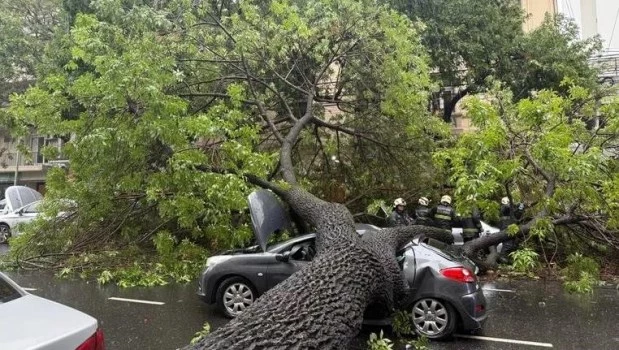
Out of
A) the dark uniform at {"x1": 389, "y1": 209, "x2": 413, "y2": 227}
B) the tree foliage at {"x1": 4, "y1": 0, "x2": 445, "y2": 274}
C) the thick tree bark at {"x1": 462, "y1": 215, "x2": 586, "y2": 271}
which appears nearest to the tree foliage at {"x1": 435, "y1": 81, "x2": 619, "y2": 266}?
Answer: the thick tree bark at {"x1": 462, "y1": 215, "x2": 586, "y2": 271}

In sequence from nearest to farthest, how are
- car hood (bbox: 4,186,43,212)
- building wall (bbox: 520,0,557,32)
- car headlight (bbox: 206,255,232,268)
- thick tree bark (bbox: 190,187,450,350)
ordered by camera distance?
thick tree bark (bbox: 190,187,450,350), car headlight (bbox: 206,255,232,268), car hood (bbox: 4,186,43,212), building wall (bbox: 520,0,557,32)

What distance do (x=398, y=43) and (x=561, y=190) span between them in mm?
3880

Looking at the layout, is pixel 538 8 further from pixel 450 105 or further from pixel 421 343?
pixel 421 343

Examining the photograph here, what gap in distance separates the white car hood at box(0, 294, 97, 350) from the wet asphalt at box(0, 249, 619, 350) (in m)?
2.64

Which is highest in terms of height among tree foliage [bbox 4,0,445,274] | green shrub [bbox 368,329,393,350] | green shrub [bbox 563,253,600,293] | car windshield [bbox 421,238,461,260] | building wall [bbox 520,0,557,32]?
building wall [bbox 520,0,557,32]

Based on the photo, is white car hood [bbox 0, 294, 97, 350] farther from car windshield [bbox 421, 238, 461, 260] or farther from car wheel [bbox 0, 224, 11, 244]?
car wheel [bbox 0, 224, 11, 244]

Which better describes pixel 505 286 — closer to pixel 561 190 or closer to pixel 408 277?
pixel 561 190

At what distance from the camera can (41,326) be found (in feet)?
8.72

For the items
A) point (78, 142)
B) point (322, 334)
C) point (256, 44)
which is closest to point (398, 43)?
point (256, 44)

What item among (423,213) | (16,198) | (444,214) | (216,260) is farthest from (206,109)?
(16,198)

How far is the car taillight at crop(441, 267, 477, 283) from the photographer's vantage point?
5.61 meters

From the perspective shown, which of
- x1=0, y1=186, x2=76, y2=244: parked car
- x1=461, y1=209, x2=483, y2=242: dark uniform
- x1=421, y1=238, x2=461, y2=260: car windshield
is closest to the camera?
x1=421, y1=238, x2=461, y2=260: car windshield

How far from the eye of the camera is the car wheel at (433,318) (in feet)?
18.5

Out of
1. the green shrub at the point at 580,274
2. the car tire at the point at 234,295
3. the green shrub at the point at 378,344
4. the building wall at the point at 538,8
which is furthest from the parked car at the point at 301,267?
the building wall at the point at 538,8
